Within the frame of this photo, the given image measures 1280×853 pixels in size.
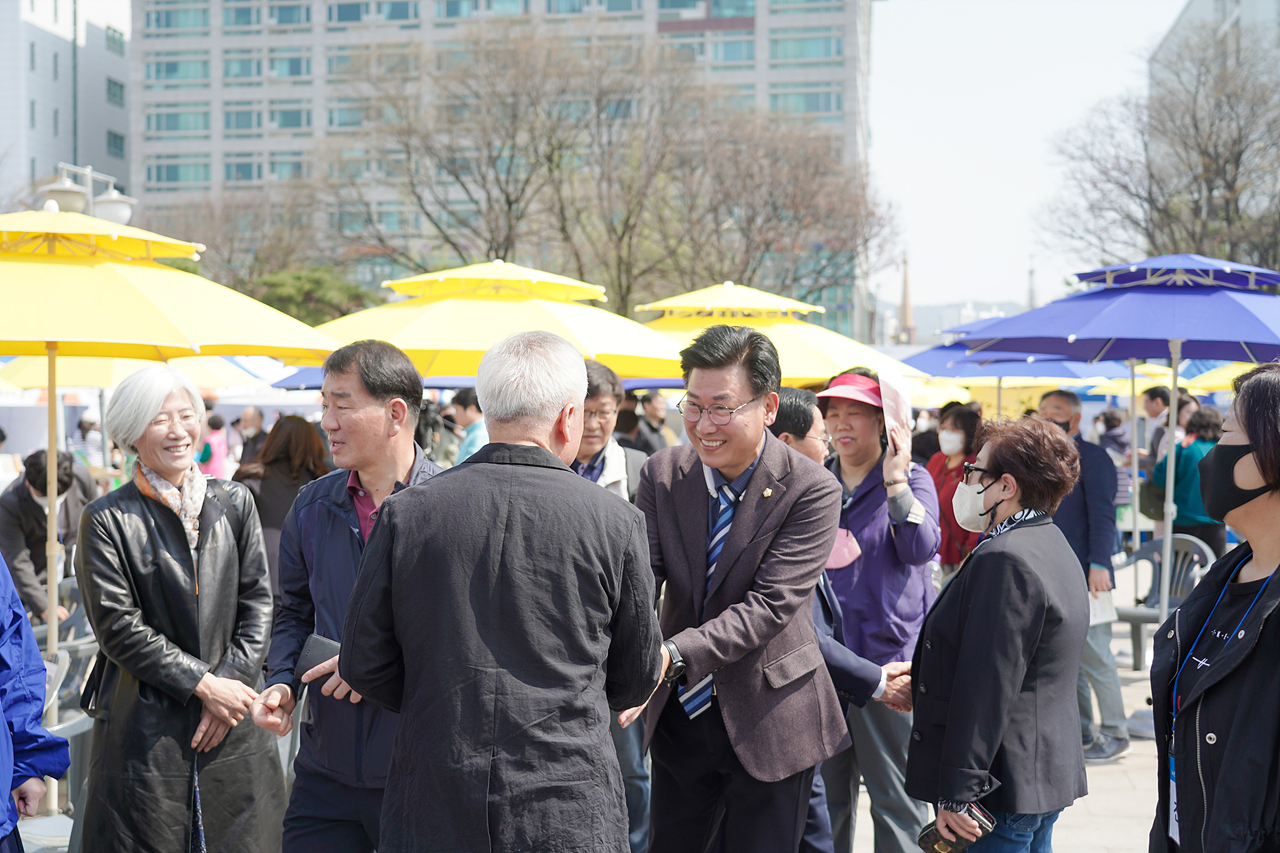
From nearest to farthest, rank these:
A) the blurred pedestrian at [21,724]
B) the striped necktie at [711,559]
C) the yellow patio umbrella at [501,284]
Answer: the blurred pedestrian at [21,724]
the striped necktie at [711,559]
the yellow patio umbrella at [501,284]

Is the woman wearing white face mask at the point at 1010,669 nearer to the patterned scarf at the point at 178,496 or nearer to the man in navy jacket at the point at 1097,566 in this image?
the patterned scarf at the point at 178,496

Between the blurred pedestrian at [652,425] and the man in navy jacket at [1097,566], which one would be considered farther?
the blurred pedestrian at [652,425]

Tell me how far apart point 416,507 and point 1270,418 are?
6.31 ft

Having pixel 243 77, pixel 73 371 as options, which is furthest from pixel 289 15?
pixel 73 371

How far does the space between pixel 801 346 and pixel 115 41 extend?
88801 mm

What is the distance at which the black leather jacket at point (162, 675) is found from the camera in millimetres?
3355

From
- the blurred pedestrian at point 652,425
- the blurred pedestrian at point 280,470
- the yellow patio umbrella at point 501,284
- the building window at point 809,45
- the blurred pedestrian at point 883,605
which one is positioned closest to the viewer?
the blurred pedestrian at point 883,605

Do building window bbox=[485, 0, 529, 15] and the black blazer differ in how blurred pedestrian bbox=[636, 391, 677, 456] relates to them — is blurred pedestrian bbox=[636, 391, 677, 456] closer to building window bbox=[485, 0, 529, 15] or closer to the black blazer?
the black blazer

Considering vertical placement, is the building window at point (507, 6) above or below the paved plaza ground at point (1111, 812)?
above

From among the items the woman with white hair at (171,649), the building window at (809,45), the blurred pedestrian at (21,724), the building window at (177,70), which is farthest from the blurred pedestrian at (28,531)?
the building window at (177,70)

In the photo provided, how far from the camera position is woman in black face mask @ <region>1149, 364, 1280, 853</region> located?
2.24 metres

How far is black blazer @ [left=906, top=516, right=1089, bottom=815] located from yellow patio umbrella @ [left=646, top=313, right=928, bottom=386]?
4.80 m

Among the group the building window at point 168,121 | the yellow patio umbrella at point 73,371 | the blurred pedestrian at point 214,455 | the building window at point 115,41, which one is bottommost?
the blurred pedestrian at point 214,455

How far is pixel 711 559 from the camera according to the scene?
330 centimetres
